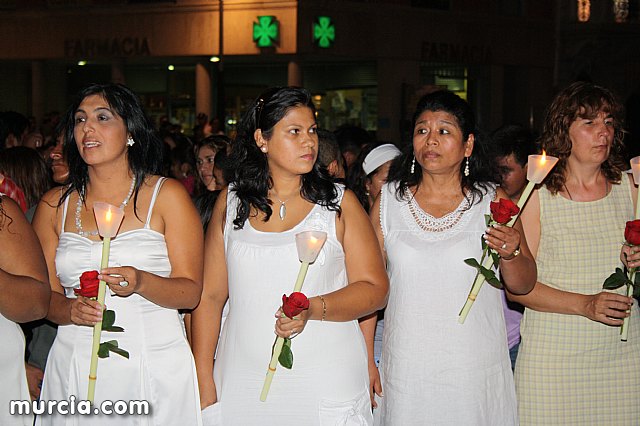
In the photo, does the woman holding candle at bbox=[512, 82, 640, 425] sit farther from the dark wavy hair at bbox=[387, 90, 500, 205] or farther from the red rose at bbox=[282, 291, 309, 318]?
the red rose at bbox=[282, 291, 309, 318]

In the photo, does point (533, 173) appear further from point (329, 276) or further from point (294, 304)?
point (294, 304)

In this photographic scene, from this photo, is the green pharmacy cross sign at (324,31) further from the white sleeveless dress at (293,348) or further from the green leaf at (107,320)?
the green leaf at (107,320)

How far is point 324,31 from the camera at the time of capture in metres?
23.8

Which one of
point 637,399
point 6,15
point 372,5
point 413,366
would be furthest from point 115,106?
point 6,15

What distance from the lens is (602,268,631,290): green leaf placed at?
14.1 ft

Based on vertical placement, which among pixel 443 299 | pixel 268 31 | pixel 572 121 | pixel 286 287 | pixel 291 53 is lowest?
pixel 443 299

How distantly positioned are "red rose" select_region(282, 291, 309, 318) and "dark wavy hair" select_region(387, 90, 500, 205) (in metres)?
1.35

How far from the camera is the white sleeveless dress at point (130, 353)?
4164 mm

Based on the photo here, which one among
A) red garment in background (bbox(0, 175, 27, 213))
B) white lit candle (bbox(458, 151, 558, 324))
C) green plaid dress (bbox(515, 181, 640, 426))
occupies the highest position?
white lit candle (bbox(458, 151, 558, 324))

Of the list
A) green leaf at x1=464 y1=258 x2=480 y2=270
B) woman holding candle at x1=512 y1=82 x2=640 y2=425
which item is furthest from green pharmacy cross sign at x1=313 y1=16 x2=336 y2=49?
green leaf at x1=464 y1=258 x2=480 y2=270

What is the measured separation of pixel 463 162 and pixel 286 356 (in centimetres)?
159

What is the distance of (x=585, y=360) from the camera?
465 centimetres

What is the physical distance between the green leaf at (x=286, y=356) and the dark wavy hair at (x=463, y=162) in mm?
1261

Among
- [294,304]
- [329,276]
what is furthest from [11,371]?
[329,276]
